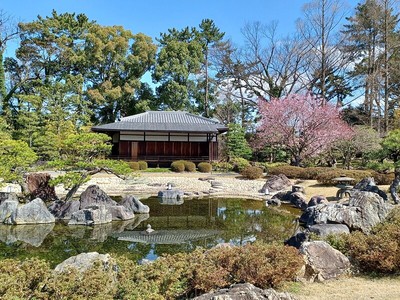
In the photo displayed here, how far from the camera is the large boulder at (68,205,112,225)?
9.34 metres

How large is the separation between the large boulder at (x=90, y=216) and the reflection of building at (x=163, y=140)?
14651 millimetres

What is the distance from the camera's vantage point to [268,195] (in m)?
14.7

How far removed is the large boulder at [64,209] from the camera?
9.89 meters

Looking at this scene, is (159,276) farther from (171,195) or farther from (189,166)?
(189,166)

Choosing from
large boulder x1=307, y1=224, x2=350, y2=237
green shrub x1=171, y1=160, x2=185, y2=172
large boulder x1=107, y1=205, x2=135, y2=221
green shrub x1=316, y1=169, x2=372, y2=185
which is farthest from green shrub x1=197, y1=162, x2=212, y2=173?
large boulder x1=307, y1=224, x2=350, y2=237

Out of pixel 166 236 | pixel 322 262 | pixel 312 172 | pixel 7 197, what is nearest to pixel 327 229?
pixel 322 262

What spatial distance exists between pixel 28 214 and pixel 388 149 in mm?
10507

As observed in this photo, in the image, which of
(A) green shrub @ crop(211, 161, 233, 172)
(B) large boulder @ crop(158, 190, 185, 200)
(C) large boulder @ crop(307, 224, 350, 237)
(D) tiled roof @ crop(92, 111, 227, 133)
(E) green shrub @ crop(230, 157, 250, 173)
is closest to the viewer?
(C) large boulder @ crop(307, 224, 350, 237)

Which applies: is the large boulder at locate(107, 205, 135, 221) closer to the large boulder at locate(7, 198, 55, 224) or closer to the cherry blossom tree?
the large boulder at locate(7, 198, 55, 224)

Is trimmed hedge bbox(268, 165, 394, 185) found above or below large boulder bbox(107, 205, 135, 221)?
above

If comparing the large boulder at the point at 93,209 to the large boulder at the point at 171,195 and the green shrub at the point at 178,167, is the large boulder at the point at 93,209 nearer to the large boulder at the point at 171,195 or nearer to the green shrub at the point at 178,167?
the large boulder at the point at 171,195

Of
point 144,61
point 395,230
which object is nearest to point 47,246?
point 395,230

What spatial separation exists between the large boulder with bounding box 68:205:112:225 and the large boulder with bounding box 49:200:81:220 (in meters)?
0.53

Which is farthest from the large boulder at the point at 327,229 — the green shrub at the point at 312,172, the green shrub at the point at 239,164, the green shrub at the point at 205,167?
the green shrub at the point at 205,167
